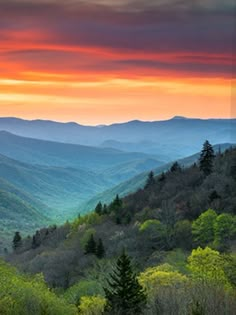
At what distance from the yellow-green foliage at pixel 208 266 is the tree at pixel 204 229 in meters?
25.8

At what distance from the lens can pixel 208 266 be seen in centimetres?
7512

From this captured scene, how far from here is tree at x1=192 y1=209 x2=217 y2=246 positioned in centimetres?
10600

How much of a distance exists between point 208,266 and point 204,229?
3280cm

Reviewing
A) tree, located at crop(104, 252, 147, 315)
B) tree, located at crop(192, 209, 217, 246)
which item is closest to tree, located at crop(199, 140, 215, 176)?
tree, located at crop(192, 209, 217, 246)

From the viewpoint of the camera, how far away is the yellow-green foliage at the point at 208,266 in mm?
70894

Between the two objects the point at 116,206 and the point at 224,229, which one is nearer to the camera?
the point at 224,229

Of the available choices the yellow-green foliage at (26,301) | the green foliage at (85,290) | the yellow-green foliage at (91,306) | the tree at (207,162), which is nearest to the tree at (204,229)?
the green foliage at (85,290)

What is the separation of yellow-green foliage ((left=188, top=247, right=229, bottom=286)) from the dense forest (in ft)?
0.44

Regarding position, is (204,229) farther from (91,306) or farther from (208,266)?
(91,306)

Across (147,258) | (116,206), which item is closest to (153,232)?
(147,258)

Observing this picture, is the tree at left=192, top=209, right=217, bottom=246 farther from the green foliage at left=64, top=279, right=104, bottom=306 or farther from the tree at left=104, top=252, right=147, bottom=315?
the tree at left=104, top=252, right=147, bottom=315

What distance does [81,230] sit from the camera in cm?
15025

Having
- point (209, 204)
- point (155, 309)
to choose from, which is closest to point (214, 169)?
point (209, 204)

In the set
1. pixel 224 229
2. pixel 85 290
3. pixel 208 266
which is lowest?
pixel 85 290
